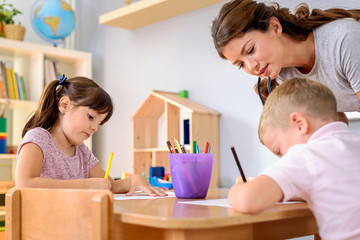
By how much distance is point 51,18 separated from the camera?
3.03 meters

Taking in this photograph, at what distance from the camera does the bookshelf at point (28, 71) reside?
3.00 meters

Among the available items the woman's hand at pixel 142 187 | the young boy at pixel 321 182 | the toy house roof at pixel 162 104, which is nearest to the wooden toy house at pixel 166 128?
the toy house roof at pixel 162 104

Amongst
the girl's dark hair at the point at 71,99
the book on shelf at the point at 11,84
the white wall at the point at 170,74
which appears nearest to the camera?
the girl's dark hair at the point at 71,99

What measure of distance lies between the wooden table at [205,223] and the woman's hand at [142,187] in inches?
11.1

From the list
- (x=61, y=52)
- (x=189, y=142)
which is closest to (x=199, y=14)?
(x=189, y=142)

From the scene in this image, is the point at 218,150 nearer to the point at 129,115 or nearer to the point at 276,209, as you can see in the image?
the point at 129,115

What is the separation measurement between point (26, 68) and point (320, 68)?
2.31m

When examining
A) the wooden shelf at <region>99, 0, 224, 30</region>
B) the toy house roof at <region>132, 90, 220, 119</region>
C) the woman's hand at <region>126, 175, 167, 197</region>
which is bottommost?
the woman's hand at <region>126, 175, 167, 197</region>

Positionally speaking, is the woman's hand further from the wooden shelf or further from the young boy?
the wooden shelf

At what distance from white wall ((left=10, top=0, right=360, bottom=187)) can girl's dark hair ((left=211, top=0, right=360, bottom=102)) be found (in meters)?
0.67

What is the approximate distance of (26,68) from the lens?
123 inches

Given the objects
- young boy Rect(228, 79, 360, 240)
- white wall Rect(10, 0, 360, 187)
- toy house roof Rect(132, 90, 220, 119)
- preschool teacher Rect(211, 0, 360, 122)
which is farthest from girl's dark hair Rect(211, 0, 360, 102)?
toy house roof Rect(132, 90, 220, 119)

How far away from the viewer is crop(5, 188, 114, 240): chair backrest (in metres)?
0.81

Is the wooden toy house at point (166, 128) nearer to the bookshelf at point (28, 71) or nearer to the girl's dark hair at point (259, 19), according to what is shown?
the bookshelf at point (28, 71)
